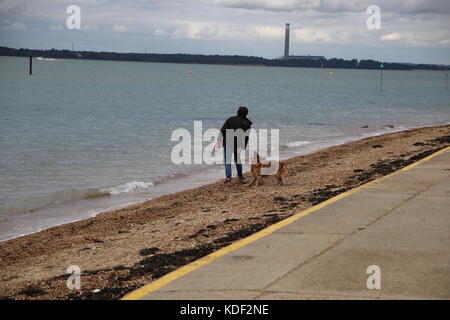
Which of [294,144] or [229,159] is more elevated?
[229,159]

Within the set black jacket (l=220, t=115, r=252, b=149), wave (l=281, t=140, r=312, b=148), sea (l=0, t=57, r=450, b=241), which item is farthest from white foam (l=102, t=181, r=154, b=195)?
wave (l=281, t=140, r=312, b=148)

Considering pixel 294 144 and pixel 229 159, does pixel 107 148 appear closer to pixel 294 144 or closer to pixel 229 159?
pixel 294 144

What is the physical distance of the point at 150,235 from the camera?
9305mm

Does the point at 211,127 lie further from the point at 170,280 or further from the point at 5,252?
the point at 170,280

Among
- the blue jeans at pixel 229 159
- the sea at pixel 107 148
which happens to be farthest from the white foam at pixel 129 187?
the blue jeans at pixel 229 159

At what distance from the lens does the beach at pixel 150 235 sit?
268 inches

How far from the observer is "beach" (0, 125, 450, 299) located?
6.80 meters

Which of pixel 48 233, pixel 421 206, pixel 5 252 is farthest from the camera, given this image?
pixel 48 233

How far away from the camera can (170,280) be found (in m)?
5.89

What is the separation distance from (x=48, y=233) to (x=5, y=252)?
140 cm

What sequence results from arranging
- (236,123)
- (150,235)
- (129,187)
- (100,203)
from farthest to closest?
(129,187), (100,203), (236,123), (150,235)

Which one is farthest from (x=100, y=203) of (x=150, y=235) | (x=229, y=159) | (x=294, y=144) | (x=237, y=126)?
(x=294, y=144)

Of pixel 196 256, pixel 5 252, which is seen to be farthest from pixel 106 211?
pixel 196 256

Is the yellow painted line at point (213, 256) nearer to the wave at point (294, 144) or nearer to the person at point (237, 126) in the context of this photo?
the person at point (237, 126)
